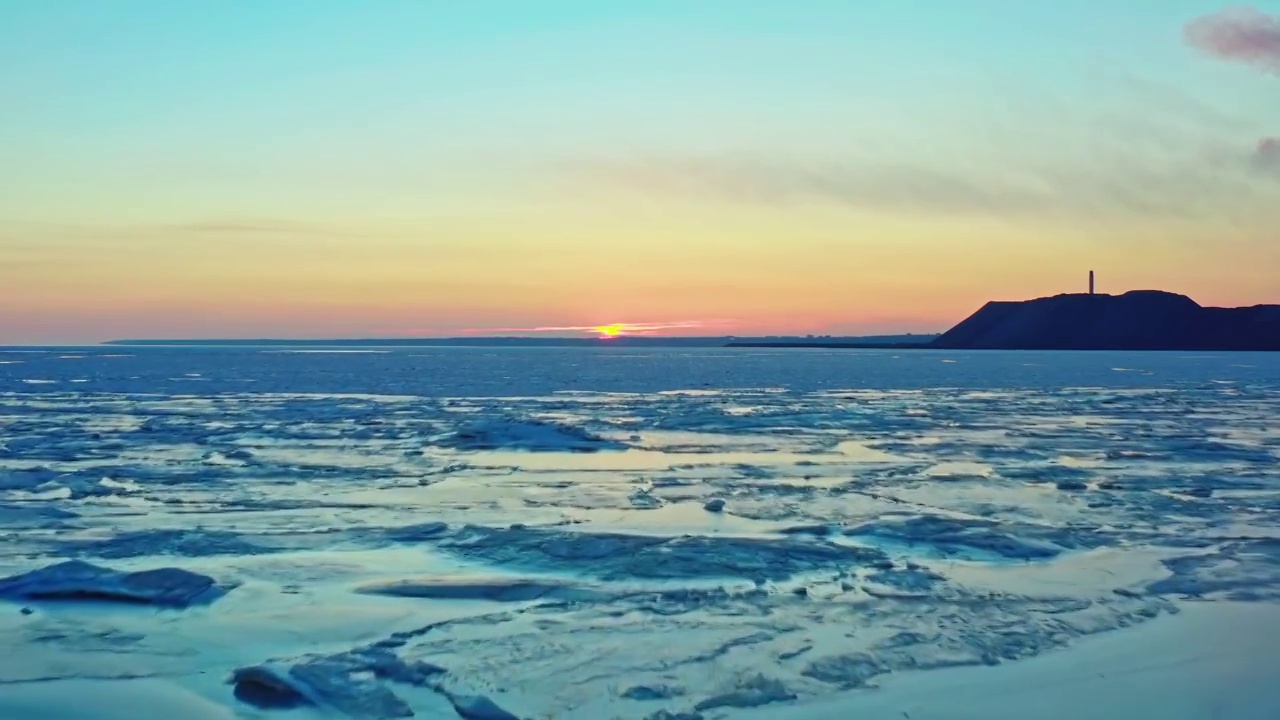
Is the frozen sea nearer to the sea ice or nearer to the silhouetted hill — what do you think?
the sea ice

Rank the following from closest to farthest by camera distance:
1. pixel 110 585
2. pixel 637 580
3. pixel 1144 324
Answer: pixel 110 585, pixel 637 580, pixel 1144 324

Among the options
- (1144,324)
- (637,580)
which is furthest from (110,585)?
(1144,324)

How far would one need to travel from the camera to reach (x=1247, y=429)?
65.5 feet

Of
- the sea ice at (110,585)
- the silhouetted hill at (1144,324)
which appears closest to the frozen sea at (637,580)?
the sea ice at (110,585)

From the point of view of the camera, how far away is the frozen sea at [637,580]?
5.29 metres

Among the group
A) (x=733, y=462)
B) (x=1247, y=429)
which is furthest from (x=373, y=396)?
(x=1247, y=429)

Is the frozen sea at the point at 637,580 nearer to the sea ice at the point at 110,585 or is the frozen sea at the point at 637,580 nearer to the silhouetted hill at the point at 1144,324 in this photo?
the sea ice at the point at 110,585

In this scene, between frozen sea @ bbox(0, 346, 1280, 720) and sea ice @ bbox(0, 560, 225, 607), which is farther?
sea ice @ bbox(0, 560, 225, 607)

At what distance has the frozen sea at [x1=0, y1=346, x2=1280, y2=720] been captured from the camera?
529 centimetres

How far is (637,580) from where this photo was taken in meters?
7.59

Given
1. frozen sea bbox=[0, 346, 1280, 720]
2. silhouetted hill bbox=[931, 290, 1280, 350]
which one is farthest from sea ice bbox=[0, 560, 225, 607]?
silhouetted hill bbox=[931, 290, 1280, 350]

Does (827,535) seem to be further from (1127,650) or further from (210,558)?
(210,558)

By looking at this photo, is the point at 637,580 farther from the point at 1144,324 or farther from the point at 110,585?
the point at 1144,324

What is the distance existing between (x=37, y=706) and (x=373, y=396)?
26665mm
